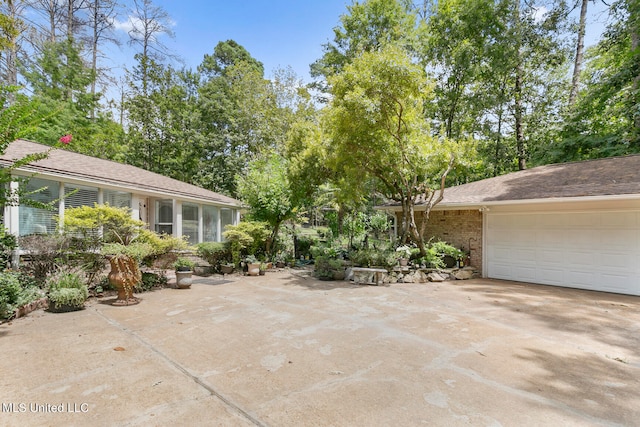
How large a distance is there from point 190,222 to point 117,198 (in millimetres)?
3522

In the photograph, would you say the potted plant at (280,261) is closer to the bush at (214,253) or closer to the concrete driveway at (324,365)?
the bush at (214,253)

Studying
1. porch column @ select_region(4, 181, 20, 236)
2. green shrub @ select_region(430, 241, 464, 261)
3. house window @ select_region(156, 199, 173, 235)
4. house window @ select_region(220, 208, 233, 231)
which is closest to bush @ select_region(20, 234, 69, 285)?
porch column @ select_region(4, 181, 20, 236)

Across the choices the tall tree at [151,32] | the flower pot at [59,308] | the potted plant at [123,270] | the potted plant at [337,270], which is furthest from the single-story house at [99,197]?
the tall tree at [151,32]

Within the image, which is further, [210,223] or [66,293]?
[210,223]

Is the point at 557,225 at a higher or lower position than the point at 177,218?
lower

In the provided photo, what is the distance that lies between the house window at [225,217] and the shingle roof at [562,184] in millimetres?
Answer: 10091

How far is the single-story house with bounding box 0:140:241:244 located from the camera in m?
7.09

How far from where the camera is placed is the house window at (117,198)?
9.09 metres

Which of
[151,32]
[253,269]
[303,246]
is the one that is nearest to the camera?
[253,269]

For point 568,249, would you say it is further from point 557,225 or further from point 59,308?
point 59,308

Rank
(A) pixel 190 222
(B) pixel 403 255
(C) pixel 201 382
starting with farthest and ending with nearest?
1. (A) pixel 190 222
2. (B) pixel 403 255
3. (C) pixel 201 382

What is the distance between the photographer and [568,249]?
8297 mm

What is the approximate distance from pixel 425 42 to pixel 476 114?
15.3 feet

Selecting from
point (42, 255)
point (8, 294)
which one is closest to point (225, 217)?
point (42, 255)
